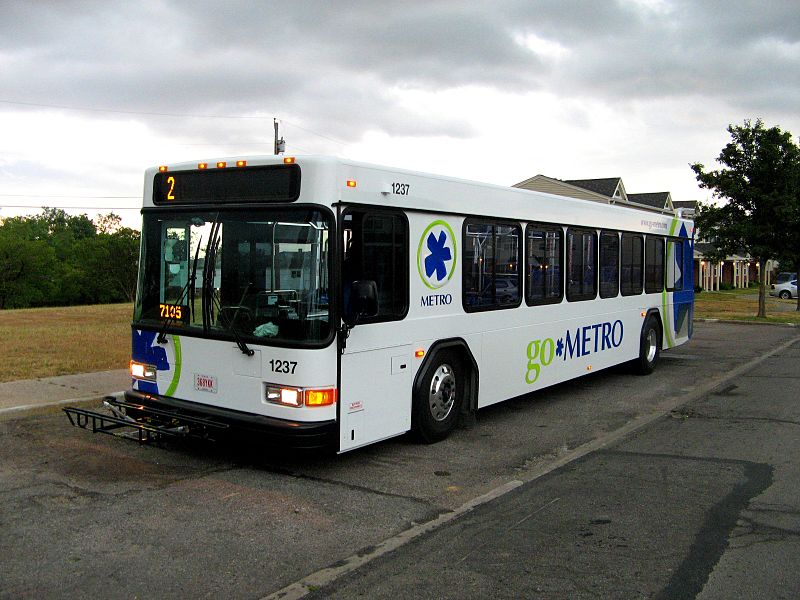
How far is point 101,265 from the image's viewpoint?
81938 millimetres

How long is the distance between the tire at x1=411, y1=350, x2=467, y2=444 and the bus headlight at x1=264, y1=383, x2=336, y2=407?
51.3 inches

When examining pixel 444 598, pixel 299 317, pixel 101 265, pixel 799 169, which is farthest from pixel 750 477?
pixel 101 265

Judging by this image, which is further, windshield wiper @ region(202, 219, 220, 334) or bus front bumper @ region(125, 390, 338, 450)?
windshield wiper @ region(202, 219, 220, 334)

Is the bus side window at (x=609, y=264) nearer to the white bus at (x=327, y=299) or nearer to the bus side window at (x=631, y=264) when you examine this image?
the bus side window at (x=631, y=264)

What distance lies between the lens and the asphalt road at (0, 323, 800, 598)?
14.0 ft

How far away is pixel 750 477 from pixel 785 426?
8.65 ft

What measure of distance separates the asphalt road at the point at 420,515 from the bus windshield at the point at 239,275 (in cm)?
131

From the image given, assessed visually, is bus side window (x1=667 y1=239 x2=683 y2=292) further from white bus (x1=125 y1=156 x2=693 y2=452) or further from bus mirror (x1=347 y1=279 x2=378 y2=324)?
bus mirror (x1=347 y1=279 x2=378 y2=324)

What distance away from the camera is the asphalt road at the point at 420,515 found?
4.26 m

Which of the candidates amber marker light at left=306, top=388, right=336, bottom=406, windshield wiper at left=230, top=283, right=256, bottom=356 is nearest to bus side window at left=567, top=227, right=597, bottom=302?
amber marker light at left=306, top=388, right=336, bottom=406

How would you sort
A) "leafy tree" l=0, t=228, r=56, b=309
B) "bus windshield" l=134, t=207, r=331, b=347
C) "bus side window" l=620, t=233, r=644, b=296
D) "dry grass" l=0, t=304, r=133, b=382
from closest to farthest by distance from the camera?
"bus windshield" l=134, t=207, r=331, b=347 < "dry grass" l=0, t=304, r=133, b=382 < "bus side window" l=620, t=233, r=644, b=296 < "leafy tree" l=0, t=228, r=56, b=309

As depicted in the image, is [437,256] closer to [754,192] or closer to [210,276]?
[210,276]

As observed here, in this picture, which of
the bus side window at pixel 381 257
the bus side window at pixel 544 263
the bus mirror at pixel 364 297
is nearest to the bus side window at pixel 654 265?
the bus side window at pixel 544 263

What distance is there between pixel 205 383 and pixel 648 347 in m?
8.67
